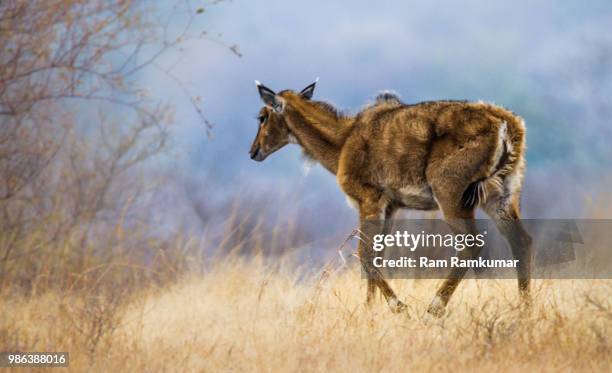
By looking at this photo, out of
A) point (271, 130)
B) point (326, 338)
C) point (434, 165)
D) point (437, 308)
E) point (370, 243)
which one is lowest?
point (326, 338)

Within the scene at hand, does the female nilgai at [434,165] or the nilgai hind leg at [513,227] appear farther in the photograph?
the nilgai hind leg at [513,227]

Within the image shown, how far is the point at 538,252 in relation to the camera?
10.0 m

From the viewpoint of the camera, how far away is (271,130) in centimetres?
1068

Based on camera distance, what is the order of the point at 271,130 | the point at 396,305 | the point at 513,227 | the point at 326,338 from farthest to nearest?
the point at 271,130
the point at 513,227
the point at 396,305
the point at 326,338

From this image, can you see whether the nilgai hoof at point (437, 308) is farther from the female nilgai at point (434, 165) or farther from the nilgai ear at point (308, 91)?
the nilgai ear at point (308, 91)

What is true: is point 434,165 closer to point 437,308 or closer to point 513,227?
point 513,227

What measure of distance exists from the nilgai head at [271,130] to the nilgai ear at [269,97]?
5 cm

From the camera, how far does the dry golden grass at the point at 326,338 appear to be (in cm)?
683

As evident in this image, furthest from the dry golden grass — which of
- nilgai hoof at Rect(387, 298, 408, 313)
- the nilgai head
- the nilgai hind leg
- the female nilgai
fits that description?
the nilgai head

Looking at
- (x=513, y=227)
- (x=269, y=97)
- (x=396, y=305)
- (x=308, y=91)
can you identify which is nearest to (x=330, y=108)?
(x=308, y=91)

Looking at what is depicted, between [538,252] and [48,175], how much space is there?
762cm

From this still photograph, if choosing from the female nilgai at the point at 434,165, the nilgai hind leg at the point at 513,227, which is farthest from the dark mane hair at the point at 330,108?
the nilgai hind leg at the point at 513,227

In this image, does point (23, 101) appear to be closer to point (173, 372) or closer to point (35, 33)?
point (35, 33)

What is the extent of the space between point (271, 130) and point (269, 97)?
540 mm
